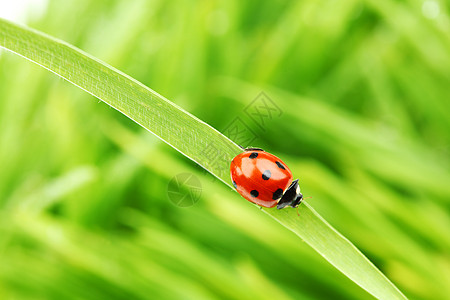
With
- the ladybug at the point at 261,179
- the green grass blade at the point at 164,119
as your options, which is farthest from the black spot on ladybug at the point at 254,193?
the green grass blade at the point at 164,119

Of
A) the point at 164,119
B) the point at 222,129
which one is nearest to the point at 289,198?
the point at 164,119

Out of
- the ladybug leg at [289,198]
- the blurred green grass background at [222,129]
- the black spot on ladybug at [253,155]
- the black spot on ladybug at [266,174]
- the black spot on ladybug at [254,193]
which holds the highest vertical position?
the blurred green grass background at [222,129]

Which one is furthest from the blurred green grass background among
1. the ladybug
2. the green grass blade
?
the green grass blade

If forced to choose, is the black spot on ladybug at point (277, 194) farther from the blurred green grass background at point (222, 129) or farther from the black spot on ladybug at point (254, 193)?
the blurred green grass background at point (222, 129)

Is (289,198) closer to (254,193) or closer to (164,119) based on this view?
(254,193)

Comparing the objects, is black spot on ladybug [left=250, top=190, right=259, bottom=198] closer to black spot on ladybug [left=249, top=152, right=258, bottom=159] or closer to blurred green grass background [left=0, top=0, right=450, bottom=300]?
black spot on ladybug [left=249, top=152, right=258, bottom=159]
